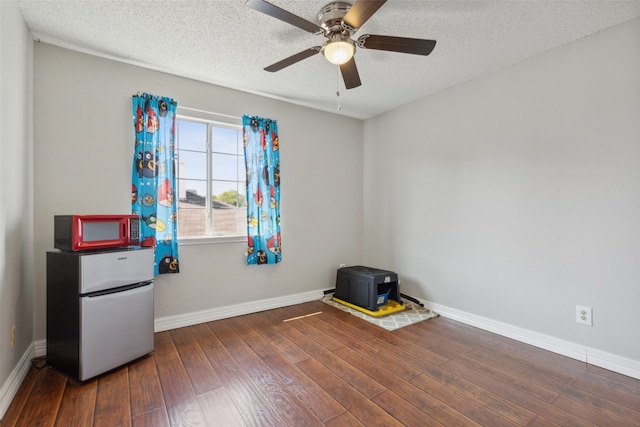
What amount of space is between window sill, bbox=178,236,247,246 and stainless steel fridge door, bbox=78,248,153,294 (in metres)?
0.63

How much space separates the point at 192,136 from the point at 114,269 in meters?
1.59

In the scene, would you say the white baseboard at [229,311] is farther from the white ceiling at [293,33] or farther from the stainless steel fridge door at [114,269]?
the white ceiling at [293,33]

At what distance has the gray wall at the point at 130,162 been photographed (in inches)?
94.6

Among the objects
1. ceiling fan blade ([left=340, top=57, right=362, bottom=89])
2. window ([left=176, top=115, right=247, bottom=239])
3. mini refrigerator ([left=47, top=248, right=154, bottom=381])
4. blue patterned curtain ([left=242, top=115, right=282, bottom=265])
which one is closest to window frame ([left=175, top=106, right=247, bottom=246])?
window ([left=176, top=115, right=247, bottom=239])

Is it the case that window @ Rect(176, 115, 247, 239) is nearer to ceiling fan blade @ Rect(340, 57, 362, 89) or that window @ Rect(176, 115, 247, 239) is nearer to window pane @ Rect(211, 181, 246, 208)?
window pane @ Rect(211, 181, 246, 208)

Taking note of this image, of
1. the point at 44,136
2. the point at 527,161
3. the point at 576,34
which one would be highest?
the point at 576,34

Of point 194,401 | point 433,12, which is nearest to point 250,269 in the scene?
point 194,401

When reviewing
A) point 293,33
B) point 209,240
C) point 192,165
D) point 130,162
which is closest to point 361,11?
point 293,33

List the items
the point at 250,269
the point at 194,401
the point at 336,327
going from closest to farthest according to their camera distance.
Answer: the point at 194,401 < the point at 336,327 < the point at 250,269

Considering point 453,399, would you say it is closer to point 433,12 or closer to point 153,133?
point 433,12

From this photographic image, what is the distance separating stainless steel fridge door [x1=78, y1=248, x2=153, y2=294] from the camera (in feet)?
6.48

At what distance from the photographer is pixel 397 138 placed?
390 centimetres

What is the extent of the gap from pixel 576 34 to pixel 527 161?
3.27 feet

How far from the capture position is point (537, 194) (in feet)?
8.46
